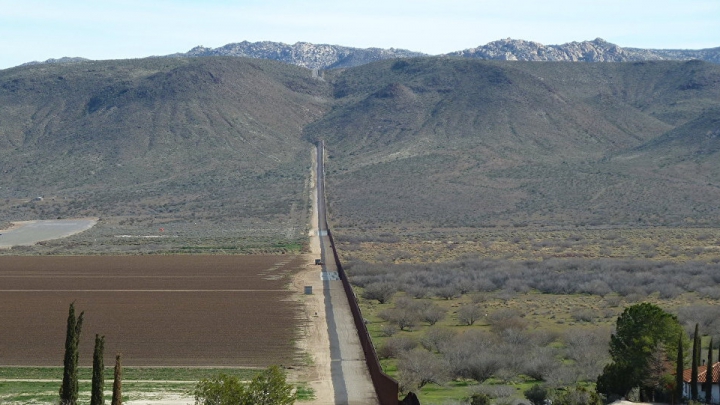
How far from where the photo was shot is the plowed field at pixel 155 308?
1592 inches

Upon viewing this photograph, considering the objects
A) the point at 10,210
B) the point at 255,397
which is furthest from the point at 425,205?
the point at 255,397

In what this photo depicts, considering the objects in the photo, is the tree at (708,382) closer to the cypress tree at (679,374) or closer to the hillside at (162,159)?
the cypress tree at (679,374)

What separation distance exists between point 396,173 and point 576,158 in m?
28.5

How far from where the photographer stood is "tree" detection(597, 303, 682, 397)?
31750mm

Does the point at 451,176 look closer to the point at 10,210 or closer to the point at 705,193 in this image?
the point at 705,193

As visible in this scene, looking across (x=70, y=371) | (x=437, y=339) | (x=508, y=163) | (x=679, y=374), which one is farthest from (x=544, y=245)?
(x=508, y=163)

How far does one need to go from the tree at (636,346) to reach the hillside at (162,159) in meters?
65.6

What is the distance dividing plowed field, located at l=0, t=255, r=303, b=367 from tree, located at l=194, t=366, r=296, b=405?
1029 centimetres

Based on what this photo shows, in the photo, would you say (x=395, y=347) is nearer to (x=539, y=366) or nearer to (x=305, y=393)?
(x=539, y=366)

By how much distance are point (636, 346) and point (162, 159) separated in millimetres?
137404

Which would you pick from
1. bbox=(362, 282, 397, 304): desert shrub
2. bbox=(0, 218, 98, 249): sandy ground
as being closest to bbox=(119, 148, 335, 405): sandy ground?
bbox=(362, 282, 397, 304): desert shrub

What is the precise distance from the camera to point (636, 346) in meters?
32.6

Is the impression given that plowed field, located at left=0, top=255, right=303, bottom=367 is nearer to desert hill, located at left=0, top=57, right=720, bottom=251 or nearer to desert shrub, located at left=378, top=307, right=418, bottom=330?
desert shrub, located at left=378, top=307, right=418, bottom=330

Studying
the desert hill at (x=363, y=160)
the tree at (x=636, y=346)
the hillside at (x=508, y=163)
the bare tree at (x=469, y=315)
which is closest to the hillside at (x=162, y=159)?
the desert hill at (x=363, y=160)
